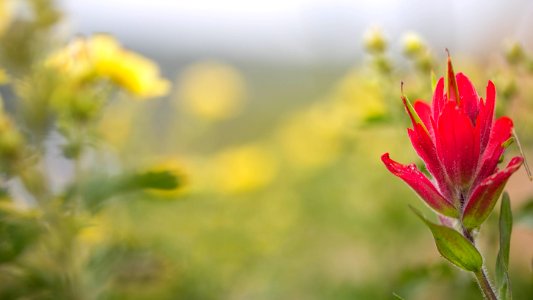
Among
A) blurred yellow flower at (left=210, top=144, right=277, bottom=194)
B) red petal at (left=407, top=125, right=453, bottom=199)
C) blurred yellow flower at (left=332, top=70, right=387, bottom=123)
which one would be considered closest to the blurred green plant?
red petal at (left=407, top=125, right=453, bottom=199)

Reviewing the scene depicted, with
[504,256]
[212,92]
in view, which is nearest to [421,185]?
[504,256]

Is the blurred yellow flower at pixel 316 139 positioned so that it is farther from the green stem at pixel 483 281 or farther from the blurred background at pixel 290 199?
the green stem at pixel 483 281

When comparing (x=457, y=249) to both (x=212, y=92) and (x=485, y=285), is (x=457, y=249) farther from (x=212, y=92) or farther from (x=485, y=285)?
(x=212, y=92)

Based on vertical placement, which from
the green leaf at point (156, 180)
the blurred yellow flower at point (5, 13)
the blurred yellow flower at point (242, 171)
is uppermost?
the blurred yellow flower at point (242, 171)

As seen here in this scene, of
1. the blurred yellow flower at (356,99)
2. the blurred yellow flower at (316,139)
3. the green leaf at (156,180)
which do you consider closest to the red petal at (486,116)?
the green leaf at (156,180)

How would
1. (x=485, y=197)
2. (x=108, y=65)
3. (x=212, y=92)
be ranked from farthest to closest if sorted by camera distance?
(x=212, y=92) → (x=108, y=65) → (x=485, y=197)

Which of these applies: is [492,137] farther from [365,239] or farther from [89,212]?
[365,239]

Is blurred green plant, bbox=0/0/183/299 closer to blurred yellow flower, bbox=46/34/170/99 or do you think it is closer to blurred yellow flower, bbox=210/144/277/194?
blurred yellow flower, bbox=46/34/170/99
